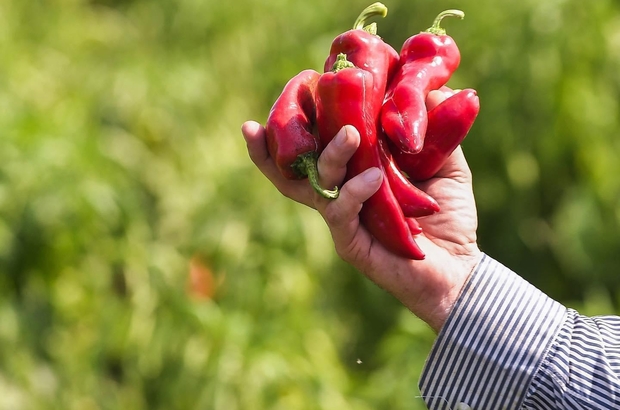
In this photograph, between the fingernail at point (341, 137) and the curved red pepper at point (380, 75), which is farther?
the curved red pepper at point (380, 75)

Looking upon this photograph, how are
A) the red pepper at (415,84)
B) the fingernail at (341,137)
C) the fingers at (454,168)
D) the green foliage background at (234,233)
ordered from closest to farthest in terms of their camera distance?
the fingernail at (341,137), the red pepper at (415,84), the fingers at (454,168), the green foliage background at (234,233)

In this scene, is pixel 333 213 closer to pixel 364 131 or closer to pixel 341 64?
pixel 364 131

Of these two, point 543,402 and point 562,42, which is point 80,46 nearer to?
point 562,42

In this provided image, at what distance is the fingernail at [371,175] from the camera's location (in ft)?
5.34

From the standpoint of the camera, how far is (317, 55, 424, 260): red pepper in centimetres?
166

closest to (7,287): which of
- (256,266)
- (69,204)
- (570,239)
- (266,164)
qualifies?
(69,204)

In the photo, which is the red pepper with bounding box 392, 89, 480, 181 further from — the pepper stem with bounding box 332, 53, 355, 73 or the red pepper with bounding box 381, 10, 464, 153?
the pepper stem with bounding box 332, 53, 355, 73

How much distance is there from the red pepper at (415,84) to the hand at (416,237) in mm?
64

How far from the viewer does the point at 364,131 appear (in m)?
1.70

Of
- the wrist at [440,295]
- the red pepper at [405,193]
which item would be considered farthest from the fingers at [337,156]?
the wrist at [440,295]

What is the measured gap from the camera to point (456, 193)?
1894 mm

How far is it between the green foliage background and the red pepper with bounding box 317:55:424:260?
1480 mm

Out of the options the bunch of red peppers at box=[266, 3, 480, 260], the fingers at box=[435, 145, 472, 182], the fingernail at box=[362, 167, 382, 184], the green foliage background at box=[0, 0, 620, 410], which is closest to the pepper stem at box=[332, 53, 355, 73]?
the bunch of red peppers at box=[266, 3, 480, 260]

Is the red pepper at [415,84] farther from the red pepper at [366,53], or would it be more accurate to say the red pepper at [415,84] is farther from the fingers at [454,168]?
the fingers at [454,168]
